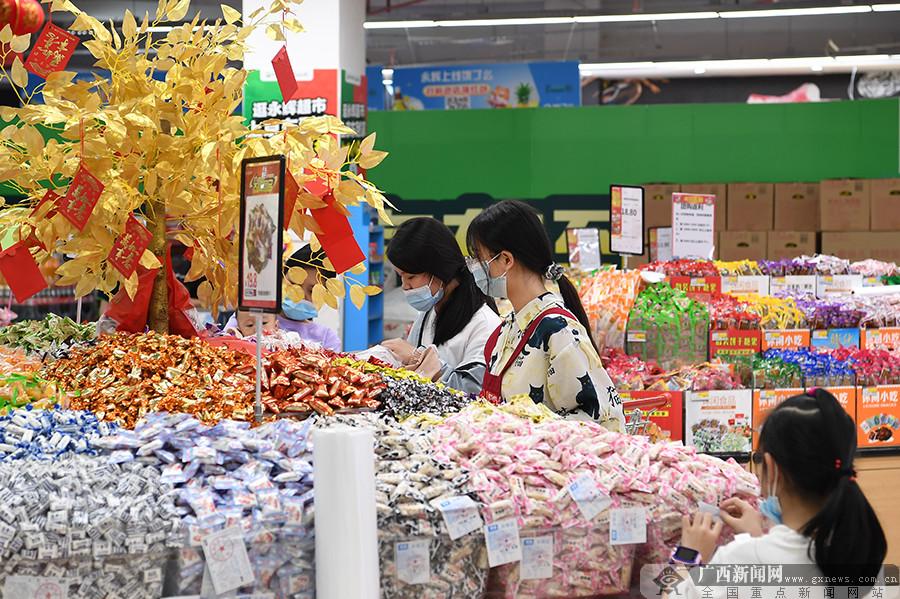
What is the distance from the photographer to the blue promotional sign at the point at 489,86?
38.0 feet

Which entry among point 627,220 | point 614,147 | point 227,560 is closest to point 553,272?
point 227,560

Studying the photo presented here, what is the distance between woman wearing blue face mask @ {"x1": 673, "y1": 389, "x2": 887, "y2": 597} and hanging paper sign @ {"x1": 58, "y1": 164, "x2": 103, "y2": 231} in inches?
63.4

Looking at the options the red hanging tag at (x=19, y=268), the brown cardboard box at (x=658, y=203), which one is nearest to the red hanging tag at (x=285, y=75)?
the red hanging tag at (x=19, y=268)

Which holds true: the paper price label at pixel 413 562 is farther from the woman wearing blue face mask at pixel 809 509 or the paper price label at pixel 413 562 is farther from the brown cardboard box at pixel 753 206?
the brown cardboard box at pixel 753 206

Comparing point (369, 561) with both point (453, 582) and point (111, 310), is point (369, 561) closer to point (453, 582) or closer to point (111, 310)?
point (453, 582)

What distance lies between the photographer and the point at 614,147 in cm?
1047

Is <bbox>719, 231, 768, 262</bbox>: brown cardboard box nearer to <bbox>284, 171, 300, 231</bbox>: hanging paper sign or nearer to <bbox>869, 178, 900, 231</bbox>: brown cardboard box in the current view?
<bbox>869, 178, 900, 231</bbox>: brown cardboard box

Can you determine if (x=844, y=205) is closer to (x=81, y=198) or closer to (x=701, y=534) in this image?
(x=701, y=534)

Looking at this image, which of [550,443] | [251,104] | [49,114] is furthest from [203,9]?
[550,443]

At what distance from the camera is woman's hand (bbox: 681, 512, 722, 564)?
5.32ft

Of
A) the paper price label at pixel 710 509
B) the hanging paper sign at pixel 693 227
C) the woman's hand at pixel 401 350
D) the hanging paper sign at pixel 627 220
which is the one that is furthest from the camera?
the hanging paper sign at pixel 693 227

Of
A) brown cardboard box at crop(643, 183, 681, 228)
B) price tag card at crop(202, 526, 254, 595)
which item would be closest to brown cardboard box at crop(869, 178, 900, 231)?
brown cardboard box at crop(643, 183, 681, 228)

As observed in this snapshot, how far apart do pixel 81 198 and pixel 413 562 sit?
1301 millimetres

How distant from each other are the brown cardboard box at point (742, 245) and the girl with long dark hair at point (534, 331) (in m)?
7.06
